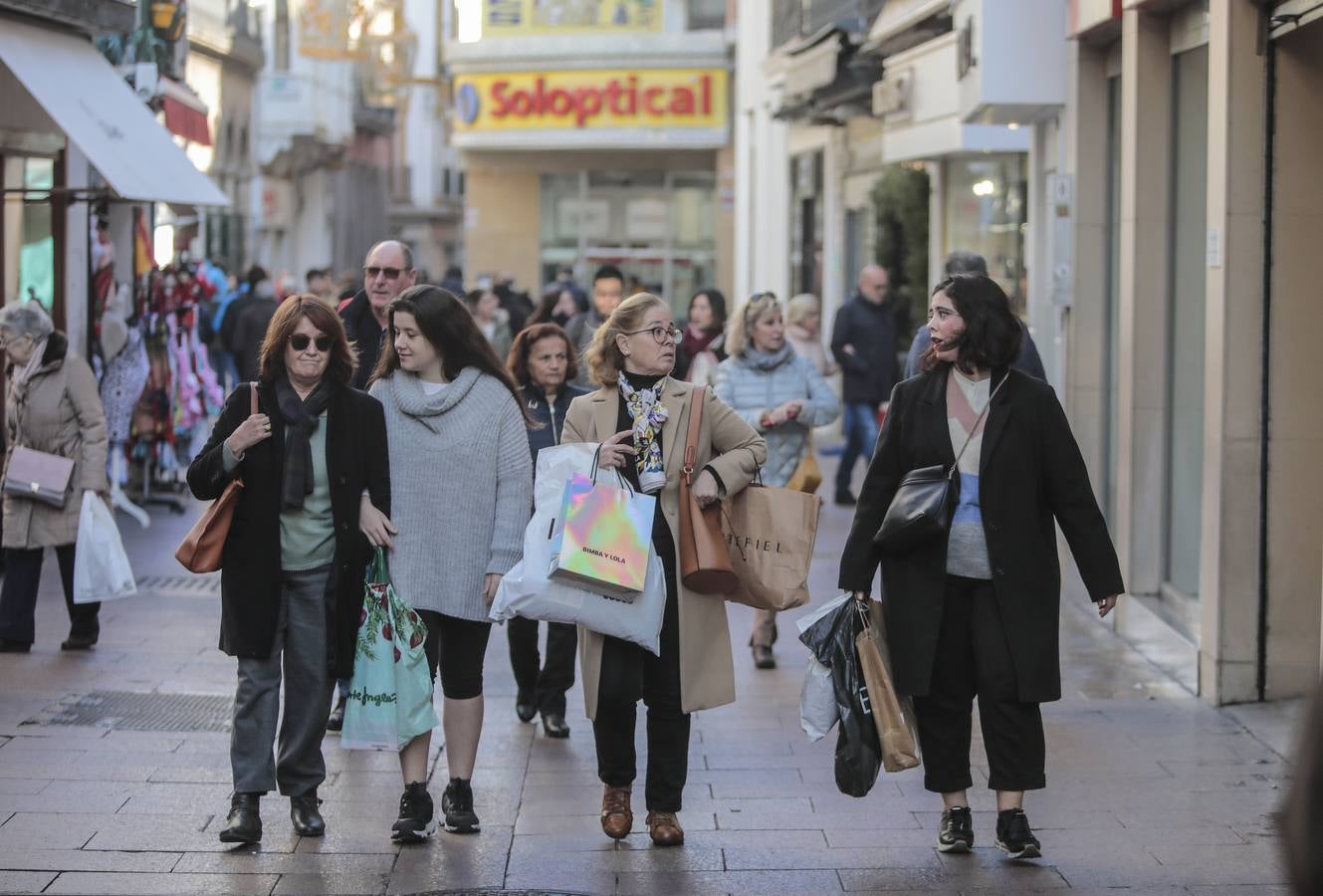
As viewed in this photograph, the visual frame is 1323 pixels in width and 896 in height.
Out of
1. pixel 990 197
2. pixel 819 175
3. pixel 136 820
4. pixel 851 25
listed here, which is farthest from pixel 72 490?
pixel 819 175

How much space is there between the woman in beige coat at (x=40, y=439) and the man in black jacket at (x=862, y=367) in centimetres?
795

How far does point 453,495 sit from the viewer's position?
651cm

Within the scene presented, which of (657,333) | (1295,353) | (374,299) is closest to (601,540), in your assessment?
(657,333)

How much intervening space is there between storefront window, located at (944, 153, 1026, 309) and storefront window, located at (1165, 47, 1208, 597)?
522 centimetres

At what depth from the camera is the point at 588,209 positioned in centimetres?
3972

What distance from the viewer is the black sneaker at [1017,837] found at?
248 inches

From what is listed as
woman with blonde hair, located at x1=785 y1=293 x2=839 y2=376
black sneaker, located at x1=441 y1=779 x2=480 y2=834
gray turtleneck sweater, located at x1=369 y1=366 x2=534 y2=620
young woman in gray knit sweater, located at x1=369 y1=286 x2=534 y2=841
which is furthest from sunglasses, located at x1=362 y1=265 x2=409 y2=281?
woman with blonde hair, located at x1=785 y1=293 x2=839 y2=376

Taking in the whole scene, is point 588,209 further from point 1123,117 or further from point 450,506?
point 450,506

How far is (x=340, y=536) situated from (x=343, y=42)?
95.1ft

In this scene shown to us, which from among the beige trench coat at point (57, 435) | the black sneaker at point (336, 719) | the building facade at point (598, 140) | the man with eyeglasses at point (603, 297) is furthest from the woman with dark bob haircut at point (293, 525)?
the building facade at point (598, 140)

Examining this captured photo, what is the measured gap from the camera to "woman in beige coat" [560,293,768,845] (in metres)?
6.46

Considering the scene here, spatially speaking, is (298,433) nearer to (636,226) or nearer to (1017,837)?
→ (1017,837)

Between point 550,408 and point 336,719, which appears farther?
point 336,719

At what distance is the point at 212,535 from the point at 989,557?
7.83 feet
